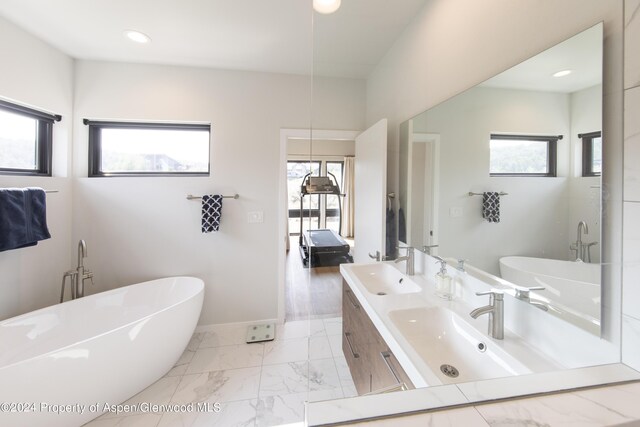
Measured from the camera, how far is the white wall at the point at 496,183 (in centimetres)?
87

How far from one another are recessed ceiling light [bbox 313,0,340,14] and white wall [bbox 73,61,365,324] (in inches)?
24.3

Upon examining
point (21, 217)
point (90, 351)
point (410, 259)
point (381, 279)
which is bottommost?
point (90, 351)

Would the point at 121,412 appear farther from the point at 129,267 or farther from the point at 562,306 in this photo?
the point at 562,306

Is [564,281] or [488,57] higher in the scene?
[488,57]

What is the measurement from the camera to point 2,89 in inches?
69.1

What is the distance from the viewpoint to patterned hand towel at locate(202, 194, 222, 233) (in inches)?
95.3

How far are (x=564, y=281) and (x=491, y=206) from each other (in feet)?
1.27

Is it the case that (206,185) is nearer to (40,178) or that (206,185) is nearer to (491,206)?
(40,178)

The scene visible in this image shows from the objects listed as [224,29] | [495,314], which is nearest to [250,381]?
[495,314]

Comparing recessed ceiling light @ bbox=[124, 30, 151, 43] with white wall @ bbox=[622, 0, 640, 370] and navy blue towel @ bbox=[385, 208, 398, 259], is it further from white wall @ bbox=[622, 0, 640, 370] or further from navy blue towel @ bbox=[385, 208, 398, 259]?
white wall @ bbox=[622, 0, 640, 370]

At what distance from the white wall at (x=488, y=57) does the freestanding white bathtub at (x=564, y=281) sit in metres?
0.03

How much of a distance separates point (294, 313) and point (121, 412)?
5.04 feet

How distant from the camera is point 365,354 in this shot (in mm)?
1325

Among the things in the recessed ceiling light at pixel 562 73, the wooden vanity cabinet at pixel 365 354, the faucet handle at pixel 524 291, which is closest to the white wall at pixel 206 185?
the wooden vanity cabinet at pixel 365 354
